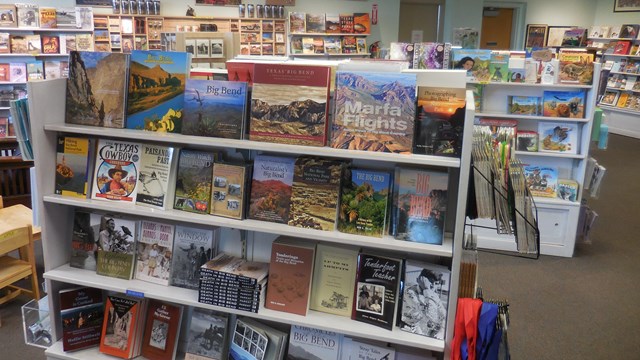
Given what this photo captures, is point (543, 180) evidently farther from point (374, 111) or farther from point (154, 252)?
point (154, 252)

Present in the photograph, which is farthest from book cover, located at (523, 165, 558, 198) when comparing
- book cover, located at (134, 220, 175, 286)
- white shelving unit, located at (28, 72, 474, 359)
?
book cover, located at (134, 220, 175, 286)

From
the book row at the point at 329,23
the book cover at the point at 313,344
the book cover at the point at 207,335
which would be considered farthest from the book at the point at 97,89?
the book row at the point at 329,23

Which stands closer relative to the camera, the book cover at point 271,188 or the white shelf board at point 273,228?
the white shelf board at point 273,228

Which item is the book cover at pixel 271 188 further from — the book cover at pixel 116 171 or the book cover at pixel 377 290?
the book cover at pixel 116 171

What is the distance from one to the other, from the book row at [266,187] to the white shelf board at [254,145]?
8 cm

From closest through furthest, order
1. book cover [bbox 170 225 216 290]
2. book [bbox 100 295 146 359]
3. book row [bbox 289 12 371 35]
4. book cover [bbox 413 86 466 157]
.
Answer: book cover [bbox 413 86 466 157] → book cover [bbox 170 225 216 290] → book [bbox 100 295 146 359] → book row [bbox 289 12 371 35]

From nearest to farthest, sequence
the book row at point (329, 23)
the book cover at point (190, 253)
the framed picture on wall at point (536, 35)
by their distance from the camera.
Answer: the book cover at point (190, 253)
the book row at point (329, 23)
the framed picture on wall at point (536, 35)

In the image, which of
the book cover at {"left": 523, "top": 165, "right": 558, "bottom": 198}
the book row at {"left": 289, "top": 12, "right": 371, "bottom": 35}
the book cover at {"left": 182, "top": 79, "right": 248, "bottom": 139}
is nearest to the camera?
the book cover at {"left": 182, "top": 79, "right": 248, "bottom": 139}

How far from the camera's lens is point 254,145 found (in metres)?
2.10

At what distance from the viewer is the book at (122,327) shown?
253 centimetres

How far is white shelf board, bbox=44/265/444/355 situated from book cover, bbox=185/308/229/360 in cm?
16

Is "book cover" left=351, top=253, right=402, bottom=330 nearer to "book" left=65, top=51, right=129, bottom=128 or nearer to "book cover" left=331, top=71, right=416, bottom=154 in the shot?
"book cover" left=331, top=71, right=416, bottom=154

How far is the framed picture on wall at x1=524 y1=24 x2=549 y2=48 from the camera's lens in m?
11.7

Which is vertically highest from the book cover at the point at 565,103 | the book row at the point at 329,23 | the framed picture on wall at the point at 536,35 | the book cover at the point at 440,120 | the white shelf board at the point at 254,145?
the framed picture on wall at the point at 536,35
